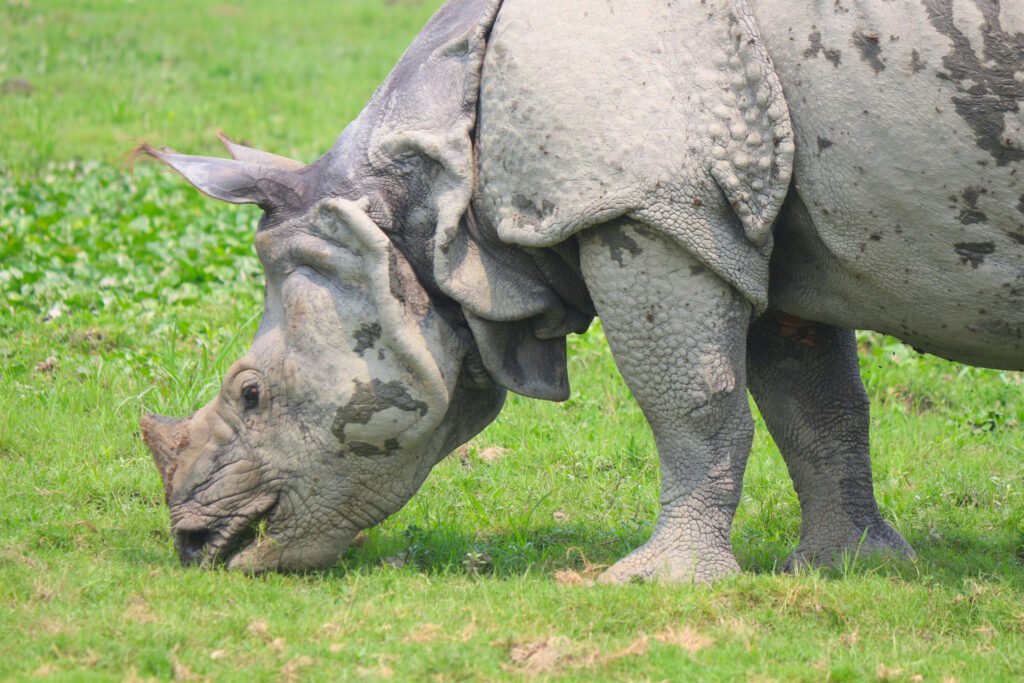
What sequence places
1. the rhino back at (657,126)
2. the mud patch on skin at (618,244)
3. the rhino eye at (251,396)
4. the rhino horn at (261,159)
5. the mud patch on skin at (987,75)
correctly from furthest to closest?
the rhino horn at (261,159) < the rhino eye at (251,396) < the mud patch on skin at (618,244) < the rhino back at (657,126) < the mud patch on skin at (987,75)

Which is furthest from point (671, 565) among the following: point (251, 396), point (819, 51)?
point (819, 51)

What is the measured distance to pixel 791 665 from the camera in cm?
405

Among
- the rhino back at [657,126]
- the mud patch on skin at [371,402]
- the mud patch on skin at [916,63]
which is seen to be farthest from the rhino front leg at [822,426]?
the mud patch on skin at [371,402]

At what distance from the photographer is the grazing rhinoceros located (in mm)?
4168

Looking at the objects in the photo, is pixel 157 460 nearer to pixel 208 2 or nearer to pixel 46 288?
pixel 46 288

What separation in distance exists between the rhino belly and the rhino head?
1.44 metres

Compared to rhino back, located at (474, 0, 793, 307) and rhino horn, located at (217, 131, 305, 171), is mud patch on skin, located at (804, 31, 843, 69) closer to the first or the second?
rhino back, located at (474, 0, 793, 307)

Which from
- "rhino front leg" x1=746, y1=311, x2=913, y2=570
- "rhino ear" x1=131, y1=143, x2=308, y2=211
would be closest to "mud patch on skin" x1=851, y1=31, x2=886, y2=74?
"rhino front leg" x1=746, y1=311, x2=913, y2=570

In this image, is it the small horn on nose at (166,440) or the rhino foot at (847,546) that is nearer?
the small horn on nose at (166,440)

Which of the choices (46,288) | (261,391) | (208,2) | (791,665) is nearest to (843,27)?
(791,665)

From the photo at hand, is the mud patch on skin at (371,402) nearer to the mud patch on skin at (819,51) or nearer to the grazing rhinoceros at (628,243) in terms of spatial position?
the grazing rhinoceros at (628,243)

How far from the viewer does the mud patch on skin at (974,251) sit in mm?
4176

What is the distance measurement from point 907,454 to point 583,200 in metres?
3.20

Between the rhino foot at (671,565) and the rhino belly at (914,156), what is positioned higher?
the rhino belly at (914,156)
